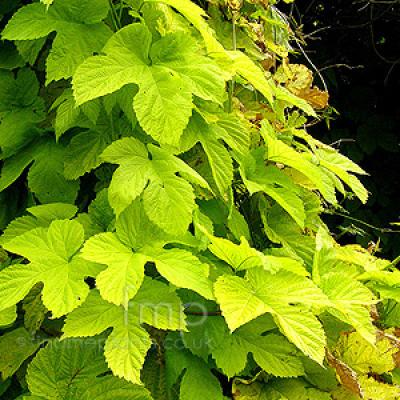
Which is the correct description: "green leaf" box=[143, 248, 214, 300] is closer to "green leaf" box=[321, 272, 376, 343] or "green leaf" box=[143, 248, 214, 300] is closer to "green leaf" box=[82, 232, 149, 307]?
"green leaf" box=[82, 232, 149, 307]

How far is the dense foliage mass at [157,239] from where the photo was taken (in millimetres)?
818

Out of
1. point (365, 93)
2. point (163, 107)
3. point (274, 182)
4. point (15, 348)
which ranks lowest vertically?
point (365, 93)

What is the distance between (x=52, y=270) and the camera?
820 mm

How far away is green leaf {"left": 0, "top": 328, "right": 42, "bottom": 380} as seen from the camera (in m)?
0.94

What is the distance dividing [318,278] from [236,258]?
171 mm

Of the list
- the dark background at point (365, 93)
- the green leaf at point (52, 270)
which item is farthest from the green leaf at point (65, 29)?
the dark background at point (365, 93)

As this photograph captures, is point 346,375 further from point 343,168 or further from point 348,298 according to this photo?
point 343,168

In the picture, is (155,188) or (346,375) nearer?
(155,188)

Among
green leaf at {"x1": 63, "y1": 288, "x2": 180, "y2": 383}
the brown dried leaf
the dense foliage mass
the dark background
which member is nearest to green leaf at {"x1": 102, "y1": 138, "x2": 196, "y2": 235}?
the dense foliage mass

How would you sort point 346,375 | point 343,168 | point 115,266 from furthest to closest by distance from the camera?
point 343,168
point 346,375
point 115,266

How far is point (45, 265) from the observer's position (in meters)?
0.83

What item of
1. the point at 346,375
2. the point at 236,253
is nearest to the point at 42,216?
the point at 236,253

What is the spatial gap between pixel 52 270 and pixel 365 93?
Answer: 2767 mm

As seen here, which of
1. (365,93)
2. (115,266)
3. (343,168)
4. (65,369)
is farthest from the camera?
(365,93)
